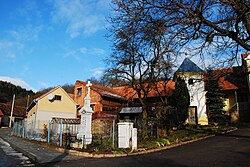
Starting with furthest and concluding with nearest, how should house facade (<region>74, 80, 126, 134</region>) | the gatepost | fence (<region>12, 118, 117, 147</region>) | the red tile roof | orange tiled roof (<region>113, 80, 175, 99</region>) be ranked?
the red tile roof
house facade (<region>74, 80, 126, 134</region>)
orange tiled roof (<region>113, 80, 175, 99</region>)
fence (<region>12, 118, 117, 147</region>)
the gatepost

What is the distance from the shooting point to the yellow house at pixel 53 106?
3081 centimetres

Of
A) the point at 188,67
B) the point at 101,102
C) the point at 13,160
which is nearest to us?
the point at 13,160

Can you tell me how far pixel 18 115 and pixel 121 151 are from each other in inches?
1760

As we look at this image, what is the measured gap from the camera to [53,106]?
107 feet

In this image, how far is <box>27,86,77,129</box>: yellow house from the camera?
30.8 metres

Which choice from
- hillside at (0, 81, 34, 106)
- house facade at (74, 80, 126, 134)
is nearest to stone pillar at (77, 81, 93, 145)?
house facade at (74, 80, 126, 134)

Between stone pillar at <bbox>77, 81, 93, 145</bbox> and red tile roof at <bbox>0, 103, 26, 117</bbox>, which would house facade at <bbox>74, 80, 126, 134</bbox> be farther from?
red tile roof at <bbox>0, 103, 26, 117</bbox>

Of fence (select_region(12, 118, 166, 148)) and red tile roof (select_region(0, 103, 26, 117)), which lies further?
red tile roof (select_region(0, 103, 26, 117))

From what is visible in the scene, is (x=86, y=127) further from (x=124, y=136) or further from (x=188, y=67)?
(x=188, y=67)

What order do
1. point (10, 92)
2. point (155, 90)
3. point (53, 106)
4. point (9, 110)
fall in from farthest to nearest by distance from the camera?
point (10, 92) < point (9, 110) < point (53, 106) < point (155, 90)

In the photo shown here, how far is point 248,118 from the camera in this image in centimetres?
2756

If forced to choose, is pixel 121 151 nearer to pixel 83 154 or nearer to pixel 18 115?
pixel 83 154

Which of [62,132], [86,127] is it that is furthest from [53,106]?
[86,127]

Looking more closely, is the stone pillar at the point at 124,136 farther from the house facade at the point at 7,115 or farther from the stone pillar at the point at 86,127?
the house facade at the point at 7,115
